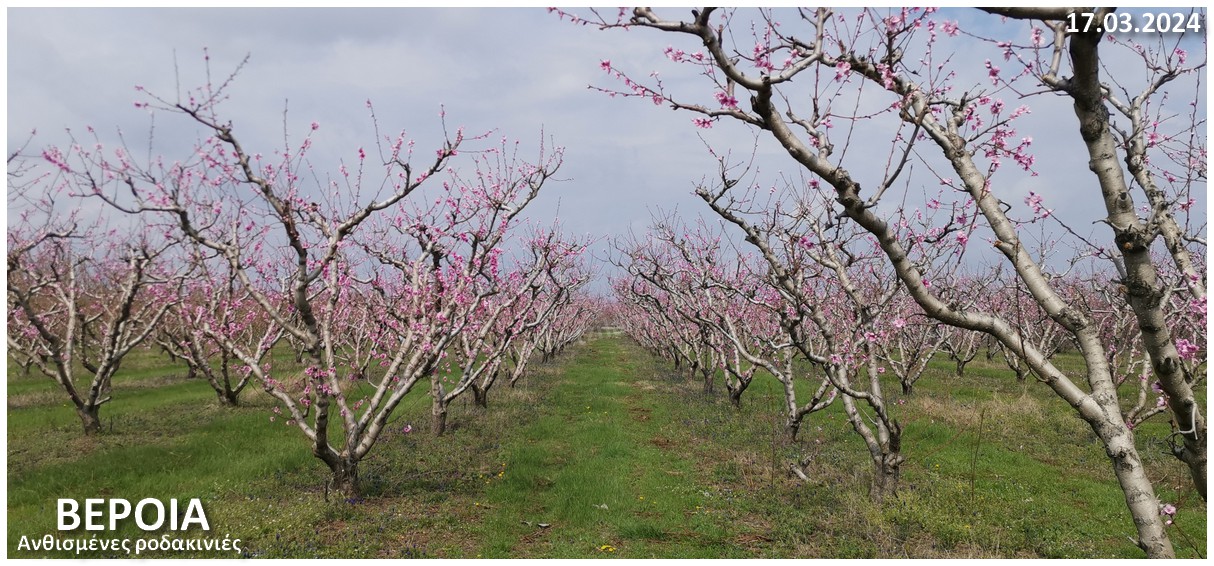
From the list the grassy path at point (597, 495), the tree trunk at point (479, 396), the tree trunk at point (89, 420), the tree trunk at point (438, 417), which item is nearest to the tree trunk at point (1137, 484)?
the grassy path at point (597, 495)

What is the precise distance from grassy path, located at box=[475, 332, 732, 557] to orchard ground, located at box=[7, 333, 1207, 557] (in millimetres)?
40

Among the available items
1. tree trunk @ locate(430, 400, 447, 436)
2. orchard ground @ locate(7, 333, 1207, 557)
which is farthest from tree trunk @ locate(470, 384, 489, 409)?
tree trunk @ locate(430, 400, 447, 436)

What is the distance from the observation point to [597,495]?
976 cm

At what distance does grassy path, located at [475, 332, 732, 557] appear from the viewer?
7980 millimetres

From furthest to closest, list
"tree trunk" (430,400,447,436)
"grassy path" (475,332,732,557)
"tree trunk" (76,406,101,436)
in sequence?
"tree trunk" (430,400,447,436)
"tree trunk" (76,406,101,436)
"grassy path" (475,332,732,557)

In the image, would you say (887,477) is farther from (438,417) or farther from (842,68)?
(438,417)

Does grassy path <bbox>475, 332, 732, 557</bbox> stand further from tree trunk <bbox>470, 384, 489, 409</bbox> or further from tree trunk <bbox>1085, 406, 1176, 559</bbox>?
tree trunk <bbox>1085, 406, 1176, 559</bbox>

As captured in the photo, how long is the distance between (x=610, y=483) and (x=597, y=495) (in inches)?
26.5

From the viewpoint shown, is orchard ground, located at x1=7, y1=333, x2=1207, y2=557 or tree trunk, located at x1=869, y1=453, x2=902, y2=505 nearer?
orchard ground, located at x1=7, y1=333, x2=1207, y2=557

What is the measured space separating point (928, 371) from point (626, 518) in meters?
24.1

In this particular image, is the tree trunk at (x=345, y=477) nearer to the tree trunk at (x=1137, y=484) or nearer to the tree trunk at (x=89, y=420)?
the tree trunk at (x=89, y=420)

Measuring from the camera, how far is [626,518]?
8.83 metres

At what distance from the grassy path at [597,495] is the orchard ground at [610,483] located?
40 mm
